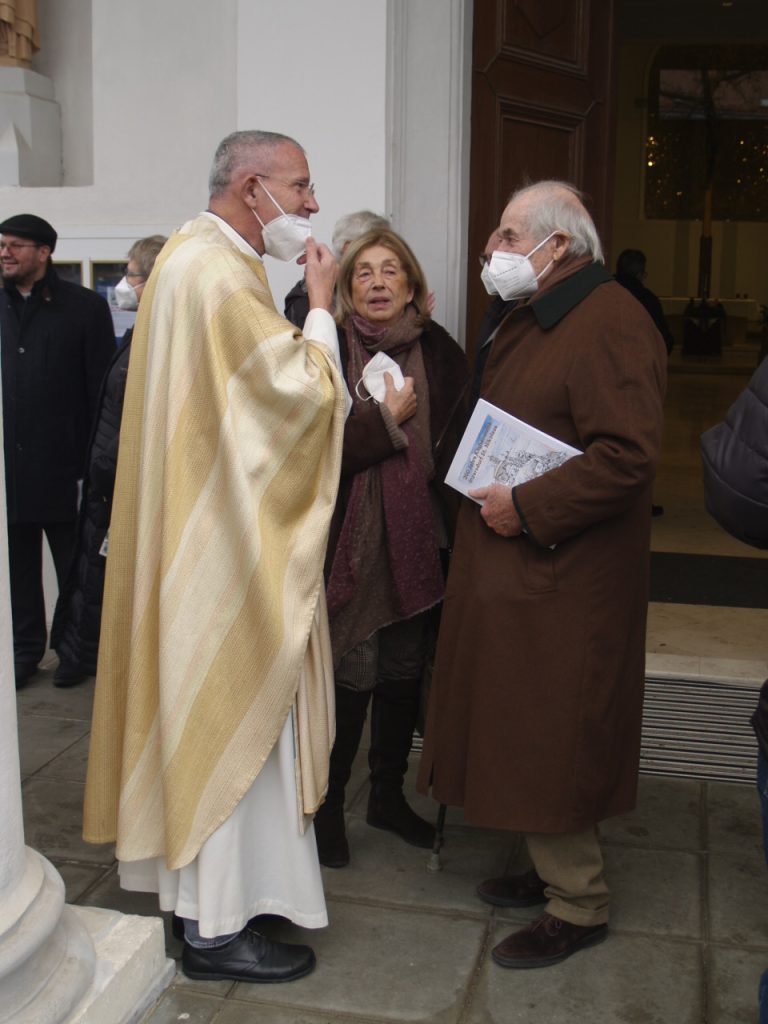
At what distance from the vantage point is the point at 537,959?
121 inches

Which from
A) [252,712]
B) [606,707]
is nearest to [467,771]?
[606,707]

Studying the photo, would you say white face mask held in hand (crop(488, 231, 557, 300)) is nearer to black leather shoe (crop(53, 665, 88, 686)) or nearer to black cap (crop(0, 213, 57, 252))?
black cap (crop(0, 213, 57, 252))

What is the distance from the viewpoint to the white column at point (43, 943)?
2475 mm

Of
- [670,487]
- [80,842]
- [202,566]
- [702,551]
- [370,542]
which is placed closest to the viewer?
[202,566]

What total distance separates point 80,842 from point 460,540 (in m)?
1.50

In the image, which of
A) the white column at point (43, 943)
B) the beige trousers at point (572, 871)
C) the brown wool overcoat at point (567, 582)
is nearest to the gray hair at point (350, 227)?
the brown wool overcoat at point (567, 582)

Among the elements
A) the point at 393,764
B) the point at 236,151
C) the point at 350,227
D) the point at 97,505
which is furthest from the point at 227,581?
the point at 97,505

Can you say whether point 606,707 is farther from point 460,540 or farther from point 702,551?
point 702,551

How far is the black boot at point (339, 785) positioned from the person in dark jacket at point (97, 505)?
136cm

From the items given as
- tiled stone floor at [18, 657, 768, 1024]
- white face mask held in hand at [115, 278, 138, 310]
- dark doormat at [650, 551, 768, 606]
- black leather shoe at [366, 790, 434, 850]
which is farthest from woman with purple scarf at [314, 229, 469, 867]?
dark doormat at [650, 551, 768, 606]

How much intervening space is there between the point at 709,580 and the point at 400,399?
3178mm

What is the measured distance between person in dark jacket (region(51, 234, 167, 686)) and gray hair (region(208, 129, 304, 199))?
1451 millimetres

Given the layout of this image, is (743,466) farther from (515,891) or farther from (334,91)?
(334,91)

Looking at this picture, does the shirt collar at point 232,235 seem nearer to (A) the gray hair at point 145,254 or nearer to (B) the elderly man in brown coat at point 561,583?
(B) the elderly man in brown coat at point 561,583
